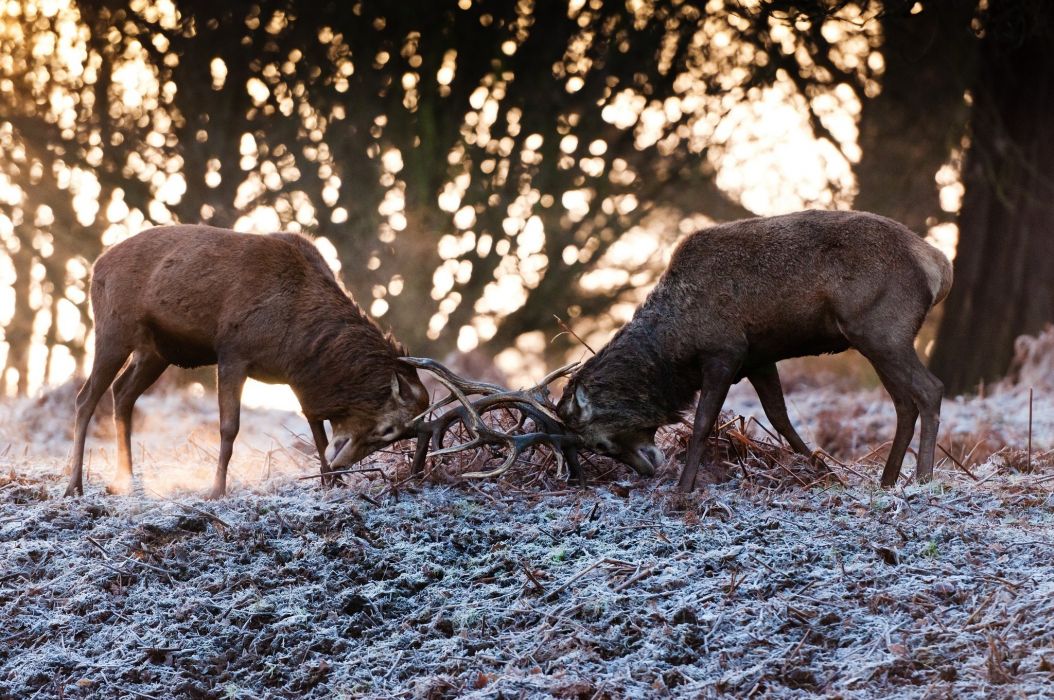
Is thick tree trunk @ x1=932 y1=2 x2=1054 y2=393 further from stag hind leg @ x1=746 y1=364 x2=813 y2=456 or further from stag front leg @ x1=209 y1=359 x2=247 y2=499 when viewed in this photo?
stag front leg @ x1=209 y1=359 x2=247 y2=499

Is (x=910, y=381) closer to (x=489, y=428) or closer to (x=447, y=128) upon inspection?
(x=489, y=428)

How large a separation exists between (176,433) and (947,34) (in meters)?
9.52

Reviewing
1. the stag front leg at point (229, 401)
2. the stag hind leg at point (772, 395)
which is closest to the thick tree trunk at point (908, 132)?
the stag hind leg at point (772, 395)

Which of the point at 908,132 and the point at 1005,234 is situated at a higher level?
the point at 908,132

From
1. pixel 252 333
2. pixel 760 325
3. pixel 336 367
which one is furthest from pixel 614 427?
pixel 252 333

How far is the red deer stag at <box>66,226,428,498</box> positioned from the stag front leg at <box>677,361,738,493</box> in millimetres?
1523

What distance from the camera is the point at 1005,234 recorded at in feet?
43.9

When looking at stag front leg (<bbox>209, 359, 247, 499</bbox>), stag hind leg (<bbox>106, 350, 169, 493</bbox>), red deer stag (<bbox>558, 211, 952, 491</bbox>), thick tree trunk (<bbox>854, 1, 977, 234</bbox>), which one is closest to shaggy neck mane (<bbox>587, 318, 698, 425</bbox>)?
red deer stag (<bbox>558, 211, 952, 491</bbox>)

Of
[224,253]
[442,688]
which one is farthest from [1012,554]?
[224,253]

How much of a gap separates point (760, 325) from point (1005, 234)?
26.4 ft

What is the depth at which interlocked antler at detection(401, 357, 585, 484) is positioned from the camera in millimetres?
6586

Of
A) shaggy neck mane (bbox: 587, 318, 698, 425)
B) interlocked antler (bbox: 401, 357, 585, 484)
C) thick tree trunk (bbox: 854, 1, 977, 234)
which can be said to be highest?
thick tree trunk (bbox: 854, 1, 977, 234)

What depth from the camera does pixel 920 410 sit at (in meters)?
6.43

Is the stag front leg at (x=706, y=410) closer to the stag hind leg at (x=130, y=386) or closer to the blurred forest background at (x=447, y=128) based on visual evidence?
the stag hind leg at (x=130, y=386)
